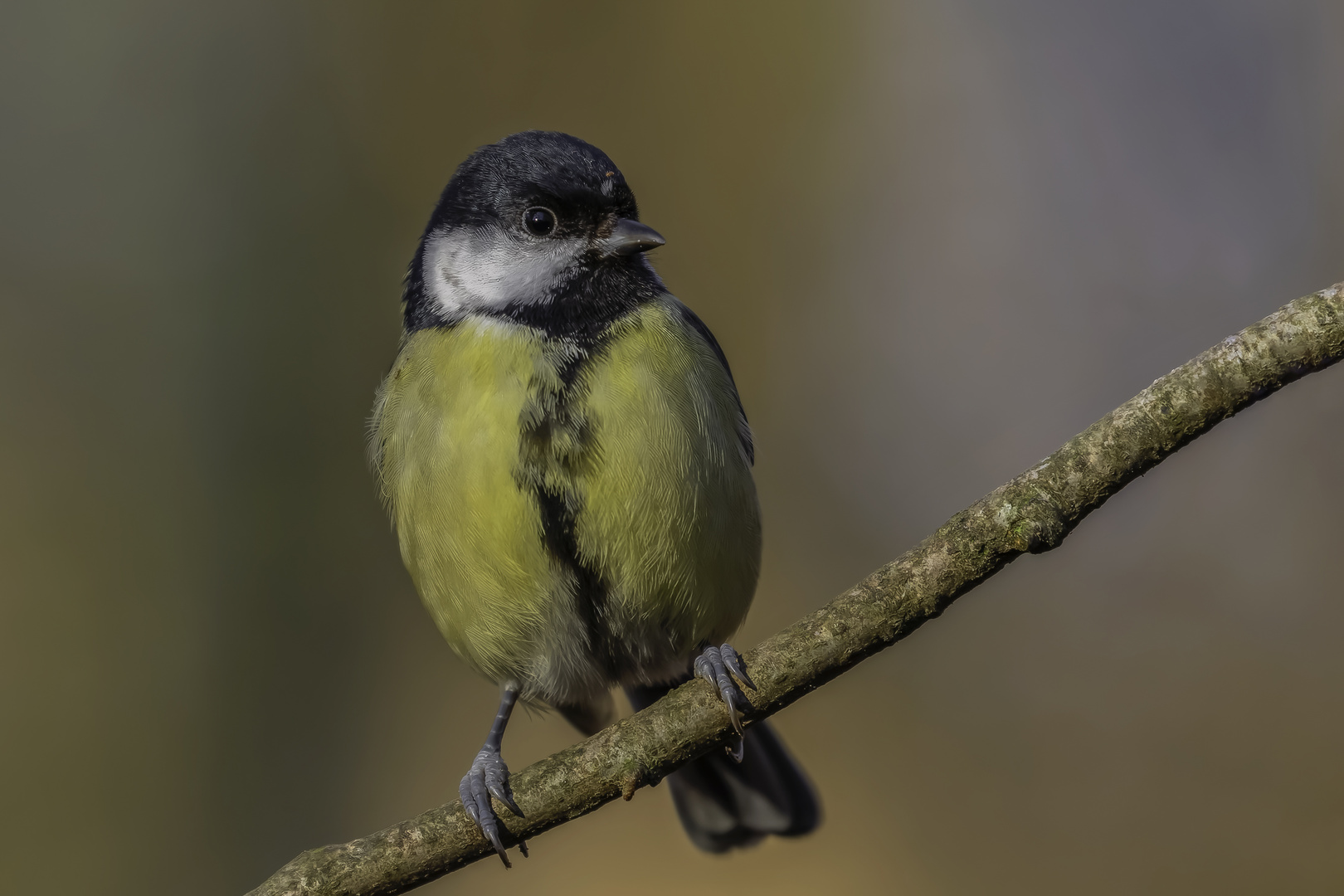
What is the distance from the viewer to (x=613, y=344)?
218cm

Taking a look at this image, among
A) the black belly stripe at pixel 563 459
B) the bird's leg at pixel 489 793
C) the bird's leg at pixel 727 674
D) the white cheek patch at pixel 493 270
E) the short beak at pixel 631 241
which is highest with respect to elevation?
the short beak at pixel 631 241

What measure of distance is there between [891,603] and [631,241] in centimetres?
111

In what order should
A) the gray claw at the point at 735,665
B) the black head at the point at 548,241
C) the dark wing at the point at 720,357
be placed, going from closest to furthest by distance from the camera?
the gray claw at the point at 735,665 → the black head at the point at 548,241 → the dark wing at the point at 720,357

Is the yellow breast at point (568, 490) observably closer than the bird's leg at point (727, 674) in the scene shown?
No

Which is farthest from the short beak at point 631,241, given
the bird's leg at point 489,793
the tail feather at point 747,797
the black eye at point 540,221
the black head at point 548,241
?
the tail feather at point 747,797

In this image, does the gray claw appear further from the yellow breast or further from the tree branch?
the yellow breast

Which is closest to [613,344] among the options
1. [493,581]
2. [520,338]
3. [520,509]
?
[520,338]

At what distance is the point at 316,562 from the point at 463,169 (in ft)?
11.0

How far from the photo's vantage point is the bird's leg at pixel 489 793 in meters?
1.87

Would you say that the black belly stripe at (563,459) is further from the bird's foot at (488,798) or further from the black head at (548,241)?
the bird's foot at (488,798)

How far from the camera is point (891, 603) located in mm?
1708

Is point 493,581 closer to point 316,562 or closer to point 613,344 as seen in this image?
point 613,344

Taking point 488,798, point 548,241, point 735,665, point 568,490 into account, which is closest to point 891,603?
point 735,665

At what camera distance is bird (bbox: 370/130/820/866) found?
2074mm
